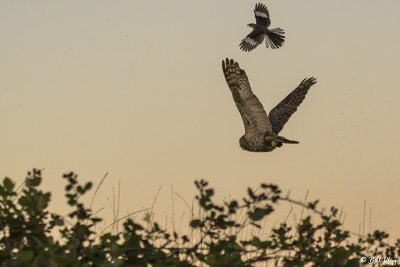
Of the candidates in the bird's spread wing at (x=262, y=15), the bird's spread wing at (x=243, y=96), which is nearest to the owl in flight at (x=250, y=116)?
the bird's spread wing at (x=243, y=96)

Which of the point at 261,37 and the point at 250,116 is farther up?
the point at 261,37

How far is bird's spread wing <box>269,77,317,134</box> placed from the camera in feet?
49.8

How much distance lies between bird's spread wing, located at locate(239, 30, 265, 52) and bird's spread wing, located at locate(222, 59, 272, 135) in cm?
449

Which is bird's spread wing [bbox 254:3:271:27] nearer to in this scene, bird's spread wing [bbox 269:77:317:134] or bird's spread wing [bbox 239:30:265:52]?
bird's spread wing [bbox 239:30:265:52]

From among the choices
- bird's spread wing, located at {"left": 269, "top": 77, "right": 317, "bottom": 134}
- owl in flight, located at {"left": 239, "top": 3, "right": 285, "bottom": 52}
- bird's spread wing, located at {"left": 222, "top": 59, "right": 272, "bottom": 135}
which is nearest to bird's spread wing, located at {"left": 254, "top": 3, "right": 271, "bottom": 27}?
owl in flight, located at {"left": 239, "top": 3, "right": 285, "bottom": 52}

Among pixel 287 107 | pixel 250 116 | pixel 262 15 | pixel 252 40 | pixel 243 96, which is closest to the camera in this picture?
pixel 243 96

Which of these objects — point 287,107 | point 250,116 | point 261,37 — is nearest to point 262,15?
point 261,37

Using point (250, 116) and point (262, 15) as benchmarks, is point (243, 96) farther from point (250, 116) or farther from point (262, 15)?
point (262, 15)

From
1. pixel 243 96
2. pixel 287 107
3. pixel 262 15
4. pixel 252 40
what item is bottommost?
pixel 243 96

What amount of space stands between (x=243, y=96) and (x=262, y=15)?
6.31 m

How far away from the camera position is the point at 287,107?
51.5 ft

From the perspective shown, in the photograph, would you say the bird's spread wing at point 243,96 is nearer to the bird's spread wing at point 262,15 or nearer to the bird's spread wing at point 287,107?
the bird's spread wing at point 287,107

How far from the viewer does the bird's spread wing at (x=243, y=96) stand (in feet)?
41.5

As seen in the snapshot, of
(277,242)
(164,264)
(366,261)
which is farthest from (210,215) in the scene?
(366,261)
